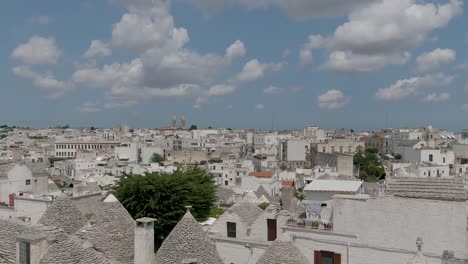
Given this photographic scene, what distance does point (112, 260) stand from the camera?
13680mm

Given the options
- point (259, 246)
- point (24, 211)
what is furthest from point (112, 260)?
point (24, 211)

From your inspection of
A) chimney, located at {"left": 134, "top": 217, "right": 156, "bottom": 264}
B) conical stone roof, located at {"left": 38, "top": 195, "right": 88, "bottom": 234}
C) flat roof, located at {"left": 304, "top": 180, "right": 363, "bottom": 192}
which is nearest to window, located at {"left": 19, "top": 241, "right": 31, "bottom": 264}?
chimney, located at {"left": 134, "top": 217, "right": 156, "bottom": 264}

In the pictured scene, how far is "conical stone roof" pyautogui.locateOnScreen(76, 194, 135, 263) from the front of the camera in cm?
1402

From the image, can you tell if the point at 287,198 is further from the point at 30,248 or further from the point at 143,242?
the point at 30,248

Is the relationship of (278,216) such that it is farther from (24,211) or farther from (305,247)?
(24,211)

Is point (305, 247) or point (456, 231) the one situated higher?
point (456, 231)

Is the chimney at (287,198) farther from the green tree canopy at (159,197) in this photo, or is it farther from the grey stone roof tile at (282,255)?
the grey stone roof tile at (282,255)

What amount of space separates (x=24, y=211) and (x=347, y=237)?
16850 millimetres

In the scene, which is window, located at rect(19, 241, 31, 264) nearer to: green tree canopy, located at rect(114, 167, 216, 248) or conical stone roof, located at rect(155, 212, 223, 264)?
conical stone roof, located at rect(155, 212, 223, 264)

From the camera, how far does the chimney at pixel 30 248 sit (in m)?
10.8

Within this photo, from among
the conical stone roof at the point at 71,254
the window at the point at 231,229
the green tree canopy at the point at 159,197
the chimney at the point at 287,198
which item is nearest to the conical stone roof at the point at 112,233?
the conical stone roof at the point at 71,254

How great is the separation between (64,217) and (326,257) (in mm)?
9329

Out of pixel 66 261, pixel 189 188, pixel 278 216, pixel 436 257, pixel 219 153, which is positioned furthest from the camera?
pixel 219 153

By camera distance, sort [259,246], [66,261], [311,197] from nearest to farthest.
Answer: [66,261] → [259,246] → [311,197]
